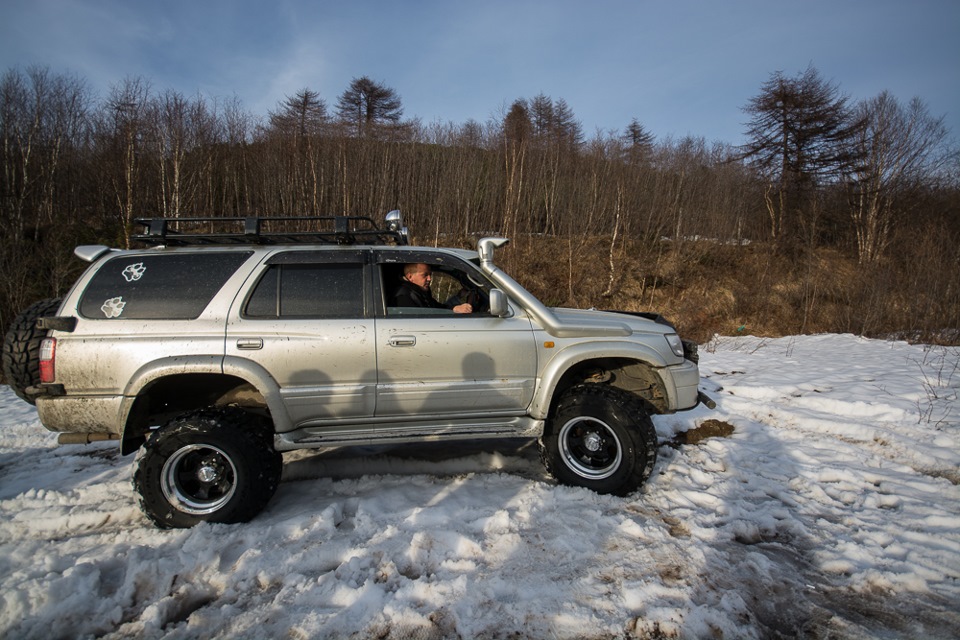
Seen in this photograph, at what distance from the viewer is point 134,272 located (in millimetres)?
3135

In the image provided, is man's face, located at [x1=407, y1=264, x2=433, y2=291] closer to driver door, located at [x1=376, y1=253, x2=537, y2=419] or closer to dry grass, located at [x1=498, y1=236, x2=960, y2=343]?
driver door, located at [x1=376, y1=253, x2=537, y2=419]

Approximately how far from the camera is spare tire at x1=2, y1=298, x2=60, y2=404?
2.99m

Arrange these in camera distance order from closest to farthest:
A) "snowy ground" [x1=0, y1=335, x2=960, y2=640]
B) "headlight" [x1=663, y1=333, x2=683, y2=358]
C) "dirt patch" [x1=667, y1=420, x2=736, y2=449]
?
"snowy ground" [x1=0, y1=335, x2=960, y2=640] < "headlight" [x1=663, y1=333, x2=683, y2=358] < "dirt patch" [x1=667, y1=420, x2=736, y2=449]

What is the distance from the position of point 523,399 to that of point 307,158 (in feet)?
49.0

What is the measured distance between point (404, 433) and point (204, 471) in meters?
1.44

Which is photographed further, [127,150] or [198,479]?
[127,150]

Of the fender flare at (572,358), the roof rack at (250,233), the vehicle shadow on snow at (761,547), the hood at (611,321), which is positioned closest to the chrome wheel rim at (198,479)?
the roof rack at (250,233)

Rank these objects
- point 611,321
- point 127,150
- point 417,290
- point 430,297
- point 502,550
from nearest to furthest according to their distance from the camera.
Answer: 1. point 502,550
2. point 611,321
3. point 417,290
4. point 430,297
5. point 127,150

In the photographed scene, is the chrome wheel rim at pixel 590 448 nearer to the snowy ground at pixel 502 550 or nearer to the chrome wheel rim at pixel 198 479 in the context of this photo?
the snowy ground at pixel 502 550

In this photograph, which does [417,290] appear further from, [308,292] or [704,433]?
[704,433]

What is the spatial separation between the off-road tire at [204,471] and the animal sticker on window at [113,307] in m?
0.87

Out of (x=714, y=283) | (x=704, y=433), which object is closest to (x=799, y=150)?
(x=714, y=283)

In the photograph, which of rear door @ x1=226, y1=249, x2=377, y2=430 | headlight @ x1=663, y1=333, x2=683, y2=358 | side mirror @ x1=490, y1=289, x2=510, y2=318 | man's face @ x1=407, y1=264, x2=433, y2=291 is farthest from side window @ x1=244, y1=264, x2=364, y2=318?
headlight @ x1=663, y1=333, x2=683, y2=358

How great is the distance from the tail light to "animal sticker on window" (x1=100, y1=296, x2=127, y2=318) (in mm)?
347
